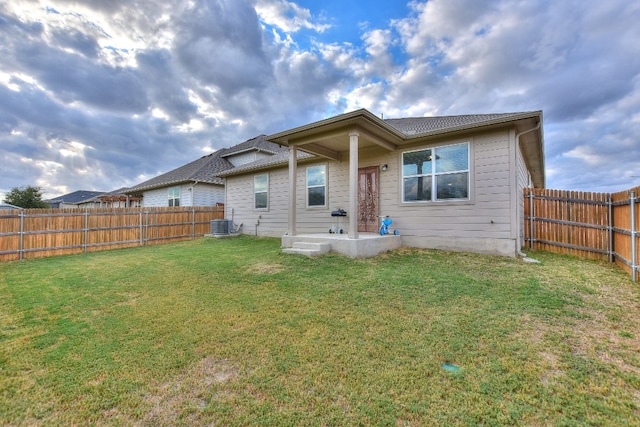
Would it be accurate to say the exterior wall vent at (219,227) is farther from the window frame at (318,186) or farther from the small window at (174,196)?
the small window at (174,196)

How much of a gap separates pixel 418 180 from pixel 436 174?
0.50 m

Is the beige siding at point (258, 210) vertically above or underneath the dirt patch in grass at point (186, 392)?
above

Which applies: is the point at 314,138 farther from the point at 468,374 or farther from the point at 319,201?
the point at 468,374

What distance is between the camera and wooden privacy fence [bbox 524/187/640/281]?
4863mm

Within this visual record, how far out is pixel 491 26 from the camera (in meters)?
8.19

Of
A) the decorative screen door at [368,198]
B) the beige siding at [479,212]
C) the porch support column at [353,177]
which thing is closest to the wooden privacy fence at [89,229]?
the decorative screen door at [368,198]

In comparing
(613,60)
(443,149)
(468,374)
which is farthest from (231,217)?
(613,60)

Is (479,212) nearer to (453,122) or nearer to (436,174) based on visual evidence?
→ (436,174)

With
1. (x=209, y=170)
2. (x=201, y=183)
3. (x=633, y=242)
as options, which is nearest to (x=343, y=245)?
(x=633, y=242)

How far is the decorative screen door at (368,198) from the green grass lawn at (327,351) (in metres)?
3.70

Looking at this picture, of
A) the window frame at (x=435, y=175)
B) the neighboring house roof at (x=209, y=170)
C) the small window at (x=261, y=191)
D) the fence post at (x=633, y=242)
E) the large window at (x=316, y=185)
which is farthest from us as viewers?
the neighboring house roof at (x=209, y=170)

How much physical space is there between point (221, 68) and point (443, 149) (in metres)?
10.0

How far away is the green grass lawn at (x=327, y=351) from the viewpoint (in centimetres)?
180

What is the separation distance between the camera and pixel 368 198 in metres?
8.65
